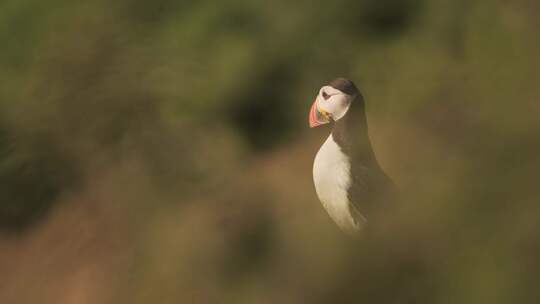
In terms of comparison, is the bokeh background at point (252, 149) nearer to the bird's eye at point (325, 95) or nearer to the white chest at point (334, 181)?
the white chest at point (334, 181)

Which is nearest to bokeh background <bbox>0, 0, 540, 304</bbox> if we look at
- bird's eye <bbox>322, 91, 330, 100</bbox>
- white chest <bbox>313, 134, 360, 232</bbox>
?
white chest <bbox>313, 134, 360, 232</bbox>

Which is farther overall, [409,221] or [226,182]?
[226,182]

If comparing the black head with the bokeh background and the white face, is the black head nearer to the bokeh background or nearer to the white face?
the white face

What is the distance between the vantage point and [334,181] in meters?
1.08

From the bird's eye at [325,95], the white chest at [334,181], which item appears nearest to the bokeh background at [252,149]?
the white chest at [334,181]

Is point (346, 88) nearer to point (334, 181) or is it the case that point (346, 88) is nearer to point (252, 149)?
point (334, 181)

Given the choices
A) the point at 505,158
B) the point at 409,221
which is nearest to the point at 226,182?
the point at 409,221

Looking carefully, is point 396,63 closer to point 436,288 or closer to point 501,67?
point 501,67

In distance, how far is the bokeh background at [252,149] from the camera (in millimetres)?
1079

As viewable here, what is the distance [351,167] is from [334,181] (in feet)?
0.12

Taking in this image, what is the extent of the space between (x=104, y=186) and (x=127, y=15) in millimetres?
368

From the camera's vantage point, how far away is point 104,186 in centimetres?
128

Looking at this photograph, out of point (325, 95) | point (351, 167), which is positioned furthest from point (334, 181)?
point (325, 95)

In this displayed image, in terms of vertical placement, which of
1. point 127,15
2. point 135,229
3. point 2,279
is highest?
point 127,15
